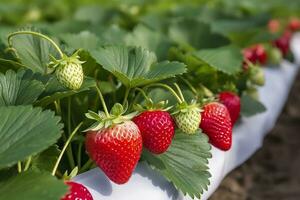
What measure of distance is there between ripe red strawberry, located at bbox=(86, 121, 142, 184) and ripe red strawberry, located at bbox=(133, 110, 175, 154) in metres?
0.06

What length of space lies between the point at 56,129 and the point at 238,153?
1.06 m

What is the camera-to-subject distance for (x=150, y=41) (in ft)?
7.82

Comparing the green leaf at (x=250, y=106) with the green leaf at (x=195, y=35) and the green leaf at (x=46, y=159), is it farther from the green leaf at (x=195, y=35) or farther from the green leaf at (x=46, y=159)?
the green leaf at (x=46, y=159)

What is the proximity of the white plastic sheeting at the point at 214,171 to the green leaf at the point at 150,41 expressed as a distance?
1.17 feet

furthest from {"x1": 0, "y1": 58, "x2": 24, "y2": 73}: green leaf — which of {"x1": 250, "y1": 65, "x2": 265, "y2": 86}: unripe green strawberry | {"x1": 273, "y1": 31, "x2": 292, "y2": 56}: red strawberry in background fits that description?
{"x1": 273, "y1": 31, "x2": 292, "y2": 56}: red strawberry in background

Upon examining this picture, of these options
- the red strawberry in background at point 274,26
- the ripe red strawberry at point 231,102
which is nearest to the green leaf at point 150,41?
the ripe red strawberry at point 231,102

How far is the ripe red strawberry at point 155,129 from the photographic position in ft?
5.29

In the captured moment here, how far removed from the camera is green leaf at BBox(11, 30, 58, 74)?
1.88m

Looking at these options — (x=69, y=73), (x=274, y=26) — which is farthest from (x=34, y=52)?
(x=274, y=26)

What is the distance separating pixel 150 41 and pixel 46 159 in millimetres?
880

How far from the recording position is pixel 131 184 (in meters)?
1.63

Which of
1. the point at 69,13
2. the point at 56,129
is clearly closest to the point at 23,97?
the point at 56,129

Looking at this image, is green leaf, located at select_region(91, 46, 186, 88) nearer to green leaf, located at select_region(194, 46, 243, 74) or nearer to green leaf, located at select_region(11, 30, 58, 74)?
green leaf, located at select_region(11, 30, 58, 74)

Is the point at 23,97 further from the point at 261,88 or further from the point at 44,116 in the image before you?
the point at 261,88
